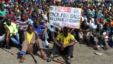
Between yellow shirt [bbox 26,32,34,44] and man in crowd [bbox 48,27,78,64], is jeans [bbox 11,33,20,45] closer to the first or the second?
yellow shirt [bbox 26,32,34,44]

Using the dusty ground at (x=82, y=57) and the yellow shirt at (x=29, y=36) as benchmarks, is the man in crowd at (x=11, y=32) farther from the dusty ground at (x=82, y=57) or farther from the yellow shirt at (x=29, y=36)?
the yellow shirt at (x=29, y=36)

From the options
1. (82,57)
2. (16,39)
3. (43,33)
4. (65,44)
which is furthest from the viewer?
(43,33)

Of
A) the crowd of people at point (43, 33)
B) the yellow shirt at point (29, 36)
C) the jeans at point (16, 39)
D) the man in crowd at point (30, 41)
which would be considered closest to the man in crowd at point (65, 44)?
the crowd of people at point (43, 33)

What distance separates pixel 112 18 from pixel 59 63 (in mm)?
4697

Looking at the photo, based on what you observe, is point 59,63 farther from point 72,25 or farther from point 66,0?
point 66,0

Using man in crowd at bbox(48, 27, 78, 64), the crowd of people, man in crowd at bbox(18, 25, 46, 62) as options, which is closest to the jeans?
the crowd of people

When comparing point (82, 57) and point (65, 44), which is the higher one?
point (65, 44)

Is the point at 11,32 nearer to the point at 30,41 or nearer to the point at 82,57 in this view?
the point at 30,41

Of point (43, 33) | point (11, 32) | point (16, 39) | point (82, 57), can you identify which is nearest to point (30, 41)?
point (16, 39)

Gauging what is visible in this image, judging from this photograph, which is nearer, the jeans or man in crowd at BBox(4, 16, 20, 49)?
man in crowd at BBox(4, 16, 20, 49)

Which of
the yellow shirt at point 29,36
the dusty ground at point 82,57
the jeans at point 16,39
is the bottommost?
the dusty ground at point 82,57

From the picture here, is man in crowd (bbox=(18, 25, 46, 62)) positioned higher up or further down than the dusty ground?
higher up

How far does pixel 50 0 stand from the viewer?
73.6 ft

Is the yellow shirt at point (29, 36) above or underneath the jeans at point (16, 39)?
above
